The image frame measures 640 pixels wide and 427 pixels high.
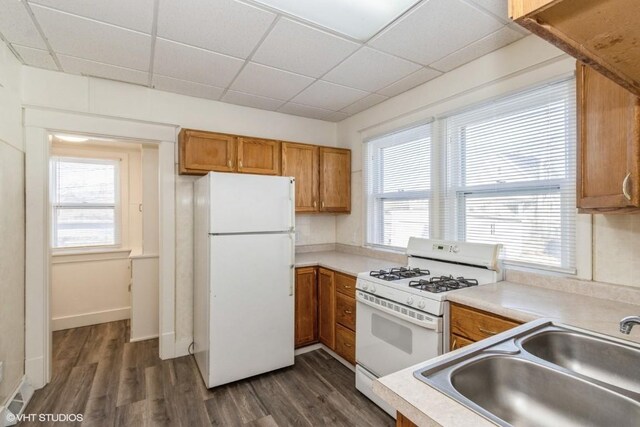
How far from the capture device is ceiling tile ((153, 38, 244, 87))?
7.32 feet

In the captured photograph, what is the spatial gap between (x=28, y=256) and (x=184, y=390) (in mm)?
1615

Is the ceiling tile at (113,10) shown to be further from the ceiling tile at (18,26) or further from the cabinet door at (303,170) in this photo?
the cabinet door at (303,170)

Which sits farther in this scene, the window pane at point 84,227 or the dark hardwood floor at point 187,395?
the window pane at point 84,227

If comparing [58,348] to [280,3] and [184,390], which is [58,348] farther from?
[280,3]

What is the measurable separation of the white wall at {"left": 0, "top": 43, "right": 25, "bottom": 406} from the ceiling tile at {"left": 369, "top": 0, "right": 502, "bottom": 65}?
100 inches

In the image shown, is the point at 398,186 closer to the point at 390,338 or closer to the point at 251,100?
the point at 390,338

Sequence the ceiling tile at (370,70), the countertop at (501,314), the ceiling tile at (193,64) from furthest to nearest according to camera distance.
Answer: the ceiling tile at (370,70) → the ceiling tile at (193,64) → the countertop at (501,314)

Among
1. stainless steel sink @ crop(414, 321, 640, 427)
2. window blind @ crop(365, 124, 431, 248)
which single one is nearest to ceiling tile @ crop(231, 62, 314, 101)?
window blind @ crop(365, 124, 431, 248)

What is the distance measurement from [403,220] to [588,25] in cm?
261

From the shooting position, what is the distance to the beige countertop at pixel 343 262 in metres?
2.78

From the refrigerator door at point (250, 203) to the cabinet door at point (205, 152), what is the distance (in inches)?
21.0

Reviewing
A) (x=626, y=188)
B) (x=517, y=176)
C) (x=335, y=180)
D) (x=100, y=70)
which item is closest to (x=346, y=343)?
(x=335, y=180)

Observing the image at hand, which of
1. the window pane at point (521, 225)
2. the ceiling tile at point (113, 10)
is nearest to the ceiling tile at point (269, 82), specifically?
the ceiling tile at point (113, 10)

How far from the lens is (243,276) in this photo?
255 centimetres
